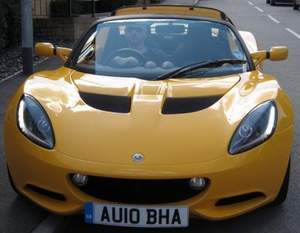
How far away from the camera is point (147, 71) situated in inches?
178

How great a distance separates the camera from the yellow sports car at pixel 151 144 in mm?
3398

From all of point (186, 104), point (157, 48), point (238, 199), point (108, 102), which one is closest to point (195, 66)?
point (157, 48)

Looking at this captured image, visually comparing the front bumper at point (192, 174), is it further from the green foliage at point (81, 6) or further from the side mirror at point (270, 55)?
the green foliage at point (81, 6)

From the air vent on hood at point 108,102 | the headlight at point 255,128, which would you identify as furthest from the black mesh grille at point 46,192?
the headlight at point 255,128

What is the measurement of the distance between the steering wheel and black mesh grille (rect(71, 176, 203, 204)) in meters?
1.57

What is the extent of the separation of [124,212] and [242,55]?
6.59 feet

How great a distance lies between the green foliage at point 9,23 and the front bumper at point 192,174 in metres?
7.76

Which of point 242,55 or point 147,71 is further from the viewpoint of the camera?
point 242,55

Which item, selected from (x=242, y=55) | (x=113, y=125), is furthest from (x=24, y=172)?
(x=242, y=55)

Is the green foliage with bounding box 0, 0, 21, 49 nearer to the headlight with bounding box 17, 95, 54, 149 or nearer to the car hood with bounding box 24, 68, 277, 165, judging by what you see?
the car hood with bounding box 24, 68, 277, 165

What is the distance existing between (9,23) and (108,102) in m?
8.58

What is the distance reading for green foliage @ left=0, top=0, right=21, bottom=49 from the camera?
1106cm

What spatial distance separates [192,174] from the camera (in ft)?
11.0

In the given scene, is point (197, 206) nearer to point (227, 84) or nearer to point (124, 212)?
point (124, 212)
